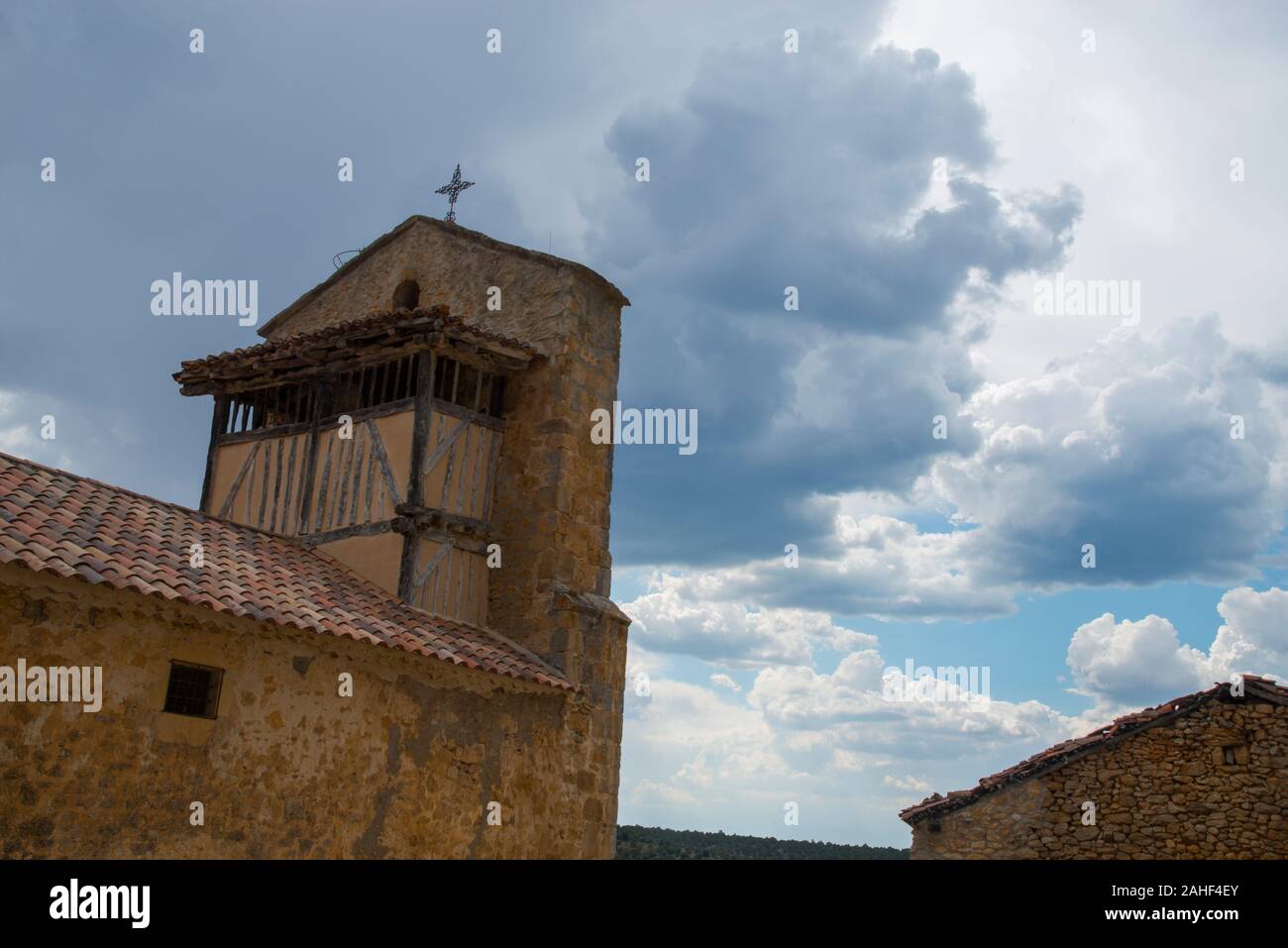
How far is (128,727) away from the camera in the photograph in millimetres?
9766

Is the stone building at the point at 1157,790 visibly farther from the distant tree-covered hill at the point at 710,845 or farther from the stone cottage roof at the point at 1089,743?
the distant tree-covered hill at the point at 710,845

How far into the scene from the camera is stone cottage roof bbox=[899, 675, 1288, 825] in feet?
47.5

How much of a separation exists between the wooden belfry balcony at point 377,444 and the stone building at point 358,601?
0.04 m

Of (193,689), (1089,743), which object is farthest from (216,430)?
(1089,743)

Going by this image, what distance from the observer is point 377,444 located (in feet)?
48.2

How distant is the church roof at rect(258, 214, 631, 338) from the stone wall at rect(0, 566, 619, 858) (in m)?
6.31

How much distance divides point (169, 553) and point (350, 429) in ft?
14.2

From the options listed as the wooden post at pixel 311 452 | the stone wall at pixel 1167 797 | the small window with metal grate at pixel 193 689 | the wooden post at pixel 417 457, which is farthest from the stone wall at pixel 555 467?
the stone wall at pixel 1167 797

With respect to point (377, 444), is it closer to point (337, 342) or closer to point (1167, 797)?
point (337, 342)

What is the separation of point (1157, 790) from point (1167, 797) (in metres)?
0.14
